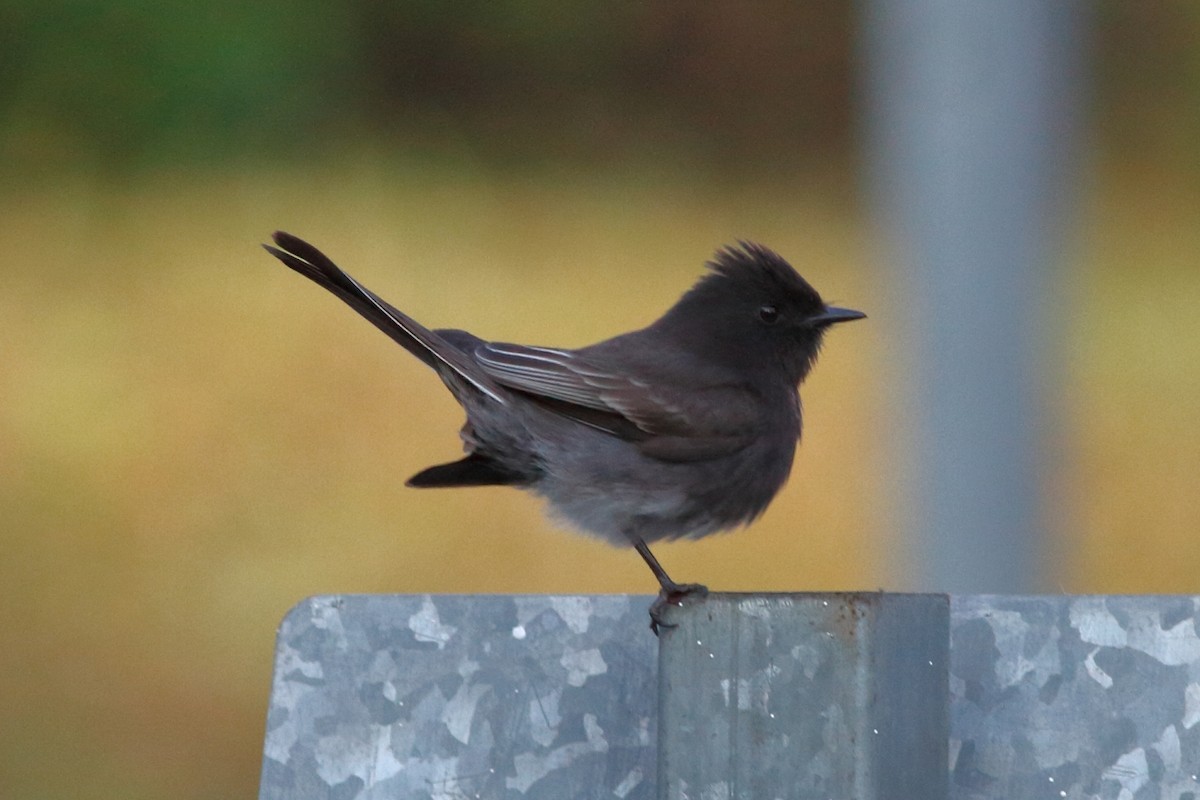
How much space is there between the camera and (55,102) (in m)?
9.76

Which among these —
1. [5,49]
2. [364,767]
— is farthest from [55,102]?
[364,767]

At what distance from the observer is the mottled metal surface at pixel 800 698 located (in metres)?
1.93

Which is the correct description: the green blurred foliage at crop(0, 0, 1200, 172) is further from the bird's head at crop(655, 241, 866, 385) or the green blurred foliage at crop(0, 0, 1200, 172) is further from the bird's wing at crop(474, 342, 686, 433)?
the bird's wing at crop(474, 342, 686, 433)

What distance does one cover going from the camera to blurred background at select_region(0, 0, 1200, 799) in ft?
22.4

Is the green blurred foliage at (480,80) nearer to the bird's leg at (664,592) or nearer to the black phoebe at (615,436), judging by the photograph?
the black phoebe at (615,436)

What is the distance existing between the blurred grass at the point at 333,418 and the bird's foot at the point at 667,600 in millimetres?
2537

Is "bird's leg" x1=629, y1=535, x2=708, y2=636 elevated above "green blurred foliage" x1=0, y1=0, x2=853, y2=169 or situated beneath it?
situated beneath

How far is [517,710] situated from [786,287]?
78.6 inches

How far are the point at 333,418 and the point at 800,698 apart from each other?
6.25 m

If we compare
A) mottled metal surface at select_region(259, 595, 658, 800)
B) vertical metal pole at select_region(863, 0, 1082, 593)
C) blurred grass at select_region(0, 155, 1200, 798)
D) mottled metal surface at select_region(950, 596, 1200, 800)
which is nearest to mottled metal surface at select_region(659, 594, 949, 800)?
mottled metal surface at select_region(950, 596, 1200, 800)

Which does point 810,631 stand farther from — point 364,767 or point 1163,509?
point 1163,509

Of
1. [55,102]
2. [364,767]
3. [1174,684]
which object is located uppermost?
[55,102]

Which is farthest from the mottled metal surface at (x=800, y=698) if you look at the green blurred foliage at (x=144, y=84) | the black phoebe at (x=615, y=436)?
the green blurred foliage at (x=144, y=84)

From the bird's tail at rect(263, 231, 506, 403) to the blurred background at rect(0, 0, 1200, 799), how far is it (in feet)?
3.73
